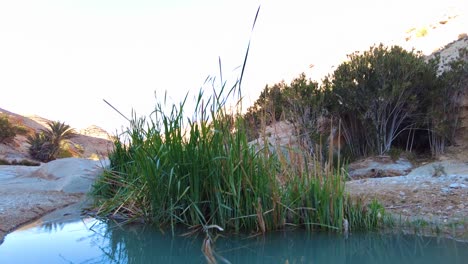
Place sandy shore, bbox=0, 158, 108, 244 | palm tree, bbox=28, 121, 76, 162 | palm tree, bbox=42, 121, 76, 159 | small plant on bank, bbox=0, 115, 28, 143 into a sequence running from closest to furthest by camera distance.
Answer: sandy shore, bbox=0, 158, 108, 244
palm tree, bbox=28, 121, 76, 162
palm tree, bbox=42, 121, 76, 159
small plant on bank, bbox=0, 115, 28, 143

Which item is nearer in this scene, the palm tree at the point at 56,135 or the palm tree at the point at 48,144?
the palm tree at the point at 48,144

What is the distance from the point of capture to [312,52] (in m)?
31.1

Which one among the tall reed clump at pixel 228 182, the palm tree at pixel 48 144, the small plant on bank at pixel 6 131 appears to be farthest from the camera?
the small plant on bank at pixel 6 131

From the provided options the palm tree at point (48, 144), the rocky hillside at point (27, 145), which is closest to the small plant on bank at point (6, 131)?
the rocky hillside at point (27, 145)

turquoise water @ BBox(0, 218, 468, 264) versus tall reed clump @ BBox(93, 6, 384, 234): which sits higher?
tall reed clump @ BBox(93, 6, 384, 234)

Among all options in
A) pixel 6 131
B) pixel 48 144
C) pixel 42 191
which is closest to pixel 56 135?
pixel 48 144

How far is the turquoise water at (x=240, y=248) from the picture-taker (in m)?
2.85

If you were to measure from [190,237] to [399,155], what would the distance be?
9.04 meters

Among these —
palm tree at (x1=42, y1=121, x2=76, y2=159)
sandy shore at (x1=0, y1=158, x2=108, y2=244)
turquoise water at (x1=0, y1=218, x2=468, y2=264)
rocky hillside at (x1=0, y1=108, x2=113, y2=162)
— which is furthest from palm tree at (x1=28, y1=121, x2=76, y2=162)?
turquoise water at (x1=0, y1=218, x2=468, y2=264)

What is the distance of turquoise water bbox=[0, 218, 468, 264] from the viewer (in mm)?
2848

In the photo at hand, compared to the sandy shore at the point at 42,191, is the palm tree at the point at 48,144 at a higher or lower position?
higher

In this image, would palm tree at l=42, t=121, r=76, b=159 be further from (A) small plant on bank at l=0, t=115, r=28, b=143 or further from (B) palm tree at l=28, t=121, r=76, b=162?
(A) small plant on bank at l=0, t=115, r=28, b=143

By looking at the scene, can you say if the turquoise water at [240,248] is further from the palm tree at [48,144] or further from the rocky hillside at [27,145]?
the palm tree at [48,144]

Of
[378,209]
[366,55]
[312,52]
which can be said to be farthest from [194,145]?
[312,52]
